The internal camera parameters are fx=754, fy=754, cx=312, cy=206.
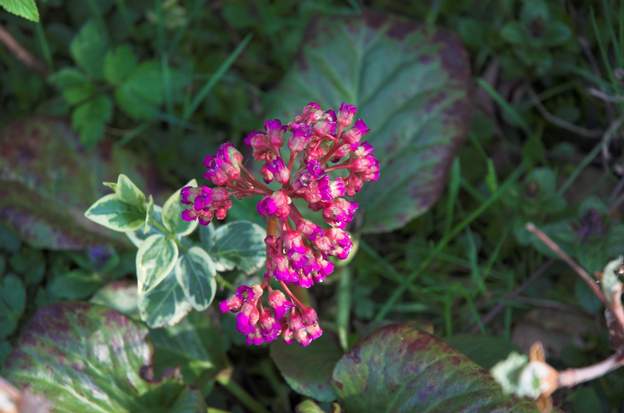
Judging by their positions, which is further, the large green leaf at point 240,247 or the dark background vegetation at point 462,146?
the dark background vegetation at point 462,146

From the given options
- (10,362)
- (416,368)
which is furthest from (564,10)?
(10,362)

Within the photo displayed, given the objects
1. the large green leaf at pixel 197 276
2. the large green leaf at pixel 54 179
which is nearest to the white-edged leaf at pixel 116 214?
the large green leaf at pixel 197 276

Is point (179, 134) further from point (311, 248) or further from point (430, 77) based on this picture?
point (311, 248)

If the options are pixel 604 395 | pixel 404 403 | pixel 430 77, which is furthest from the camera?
pixel 430 77

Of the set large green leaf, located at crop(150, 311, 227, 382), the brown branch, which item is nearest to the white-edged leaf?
large green leaf, located at crop(150, 311, 227, 382)

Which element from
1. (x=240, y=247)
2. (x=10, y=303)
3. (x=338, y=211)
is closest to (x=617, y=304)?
(x=338, y=211)

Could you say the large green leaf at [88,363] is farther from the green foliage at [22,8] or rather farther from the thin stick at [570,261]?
the thin stick at [570,261]
